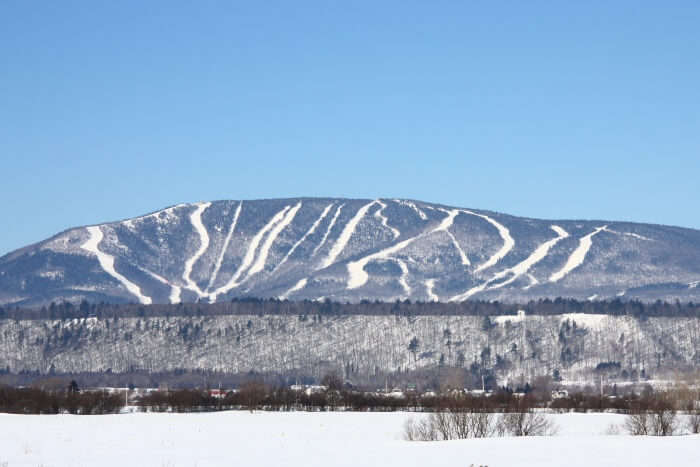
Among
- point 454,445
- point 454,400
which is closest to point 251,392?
point 454,400

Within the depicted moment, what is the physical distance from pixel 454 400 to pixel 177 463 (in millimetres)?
46694

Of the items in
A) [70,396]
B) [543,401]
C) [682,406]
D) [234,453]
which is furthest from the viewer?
[543,401]

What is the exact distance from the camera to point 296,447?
91562 millimetres

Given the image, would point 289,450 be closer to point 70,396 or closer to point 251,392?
point 70,396

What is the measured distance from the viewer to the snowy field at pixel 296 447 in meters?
77.5

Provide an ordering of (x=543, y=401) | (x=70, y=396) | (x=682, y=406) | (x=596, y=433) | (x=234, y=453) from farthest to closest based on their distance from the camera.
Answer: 1. (x=543, y=401)
2. (x=70, y=396)
3. (x=682, y=406)
4. (x=596, y=433)
5. (x=234, y=453)

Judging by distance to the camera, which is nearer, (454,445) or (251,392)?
(454,445)

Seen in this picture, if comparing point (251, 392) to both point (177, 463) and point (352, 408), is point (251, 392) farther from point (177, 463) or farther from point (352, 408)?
point (177, 463)

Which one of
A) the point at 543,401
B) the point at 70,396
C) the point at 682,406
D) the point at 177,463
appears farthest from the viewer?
the point at 543,401

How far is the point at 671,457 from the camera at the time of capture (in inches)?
3125

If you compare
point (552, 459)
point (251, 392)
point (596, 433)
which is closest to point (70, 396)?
point (251, 392)

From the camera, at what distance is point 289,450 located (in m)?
88.2

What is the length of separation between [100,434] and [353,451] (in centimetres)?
2710

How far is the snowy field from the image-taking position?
77.5 meters
